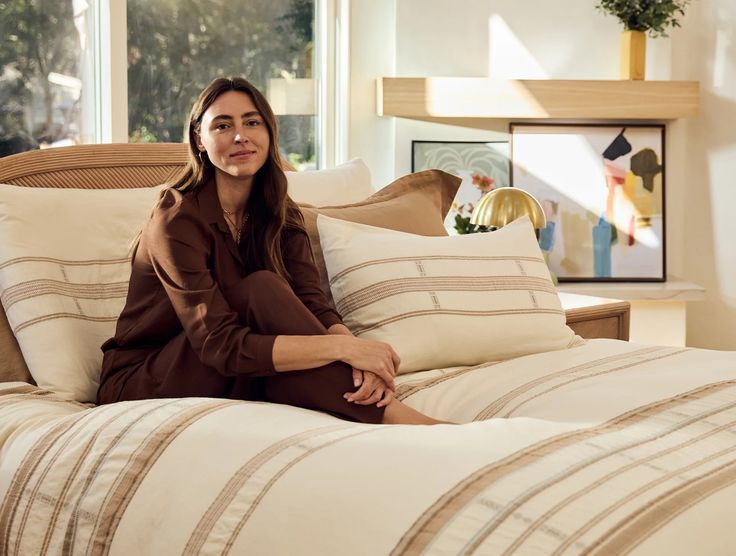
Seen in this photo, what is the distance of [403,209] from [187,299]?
85 centimetres

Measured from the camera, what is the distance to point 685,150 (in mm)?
4863

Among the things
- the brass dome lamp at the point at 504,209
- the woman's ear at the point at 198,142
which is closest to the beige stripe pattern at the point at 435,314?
the woman's ear at the point at 198,142

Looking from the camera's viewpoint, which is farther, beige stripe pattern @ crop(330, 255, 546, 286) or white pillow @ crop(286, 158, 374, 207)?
white pillow @ crop(286, 158, 374, 207)

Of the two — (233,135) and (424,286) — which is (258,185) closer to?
(233,135)

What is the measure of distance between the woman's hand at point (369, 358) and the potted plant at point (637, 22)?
306 centimetres

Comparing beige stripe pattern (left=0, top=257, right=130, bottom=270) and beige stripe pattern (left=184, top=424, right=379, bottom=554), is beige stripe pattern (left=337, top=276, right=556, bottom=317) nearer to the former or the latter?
beige stripe pattern (left=0, top=257, right=130, bottom=270)

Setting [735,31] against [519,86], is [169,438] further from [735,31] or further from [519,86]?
[735,31]

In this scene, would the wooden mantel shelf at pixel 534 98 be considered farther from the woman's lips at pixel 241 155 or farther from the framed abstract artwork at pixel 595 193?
the woman's lips at pixel 241 155

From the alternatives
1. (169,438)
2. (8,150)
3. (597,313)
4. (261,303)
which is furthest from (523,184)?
(169,438)

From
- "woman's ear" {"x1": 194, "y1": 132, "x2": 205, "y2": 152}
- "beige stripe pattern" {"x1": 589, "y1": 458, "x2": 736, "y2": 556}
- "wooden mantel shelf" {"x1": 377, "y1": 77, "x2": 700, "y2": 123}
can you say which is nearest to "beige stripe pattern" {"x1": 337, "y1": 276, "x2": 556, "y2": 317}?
"woman's ear" {"x1": 194, "y1": 132, "x2": 205, "y2": 152}

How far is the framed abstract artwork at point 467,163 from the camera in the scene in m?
4.67

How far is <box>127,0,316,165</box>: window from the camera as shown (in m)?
3.62

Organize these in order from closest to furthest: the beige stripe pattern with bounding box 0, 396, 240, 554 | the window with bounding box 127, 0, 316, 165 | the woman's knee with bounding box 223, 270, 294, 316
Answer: the beige stripe pattern with bounding box 0, 396, 240, 554 → the woman's knee with bounding box 223, 270, 294, 316 → the window with bounding box 127, 0, 316, 165

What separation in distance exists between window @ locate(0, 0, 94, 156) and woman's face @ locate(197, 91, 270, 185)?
955mm
